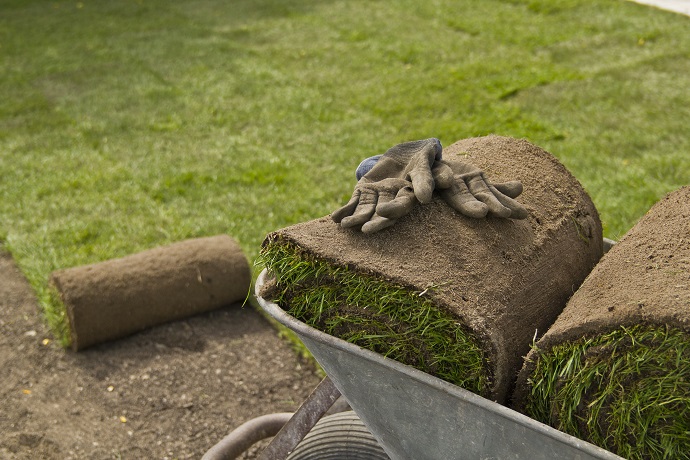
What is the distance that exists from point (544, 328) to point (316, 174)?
375cm

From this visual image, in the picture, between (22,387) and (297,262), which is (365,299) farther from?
(22,387)

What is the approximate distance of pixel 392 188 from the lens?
2.16m

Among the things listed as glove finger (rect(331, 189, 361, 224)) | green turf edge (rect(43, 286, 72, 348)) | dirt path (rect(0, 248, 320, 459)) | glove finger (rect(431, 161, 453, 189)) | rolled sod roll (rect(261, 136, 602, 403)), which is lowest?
dirt path (rect(0, 248, 320, 459))

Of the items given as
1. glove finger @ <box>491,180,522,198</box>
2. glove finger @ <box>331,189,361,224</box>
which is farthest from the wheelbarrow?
glove finger @ <box>491,180,522,198</box>

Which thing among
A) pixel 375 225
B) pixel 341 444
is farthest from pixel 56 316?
pixel 375 225

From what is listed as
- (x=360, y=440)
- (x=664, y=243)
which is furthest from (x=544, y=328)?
(x=360, y=440)

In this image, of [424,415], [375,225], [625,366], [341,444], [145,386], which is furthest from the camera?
[145,386]

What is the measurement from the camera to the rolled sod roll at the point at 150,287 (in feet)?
12.9

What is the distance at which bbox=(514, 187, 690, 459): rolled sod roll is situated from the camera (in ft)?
5.31

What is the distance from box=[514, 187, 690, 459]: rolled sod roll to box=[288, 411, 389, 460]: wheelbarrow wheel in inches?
32.6

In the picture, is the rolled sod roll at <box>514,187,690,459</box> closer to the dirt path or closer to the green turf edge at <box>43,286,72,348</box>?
the dirt path

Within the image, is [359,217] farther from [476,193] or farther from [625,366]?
[625,366]

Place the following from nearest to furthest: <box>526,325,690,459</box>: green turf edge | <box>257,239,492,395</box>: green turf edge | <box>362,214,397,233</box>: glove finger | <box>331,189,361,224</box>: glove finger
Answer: <box>526,325,690,459</box>: green turf edge
<box>257,239,492,395</box>: green turf edge
<box>362,214,397,233</box>: glove finger
<box>331,189,361,224</box>: glove finger

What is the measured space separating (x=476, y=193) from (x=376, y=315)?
45 cm
